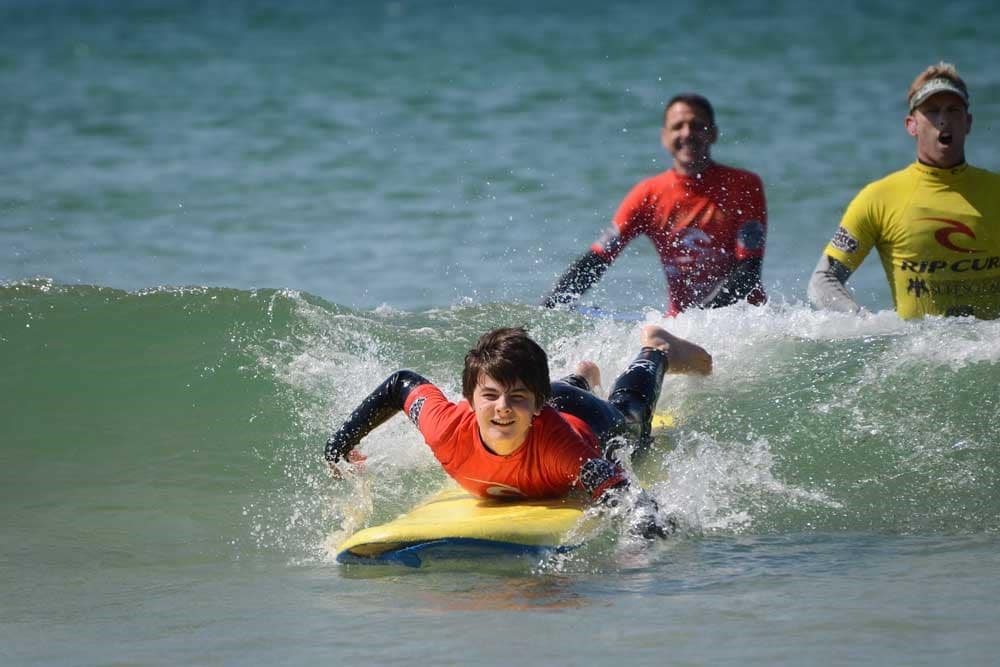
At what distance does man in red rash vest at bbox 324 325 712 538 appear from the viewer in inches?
218

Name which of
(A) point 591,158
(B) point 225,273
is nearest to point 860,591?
(B) point 225,273

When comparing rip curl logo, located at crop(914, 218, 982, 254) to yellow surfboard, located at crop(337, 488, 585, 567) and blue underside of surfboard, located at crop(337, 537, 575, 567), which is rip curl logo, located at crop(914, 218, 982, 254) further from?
blue underside of surfboard, located at crop(337, 537, 575, 567)

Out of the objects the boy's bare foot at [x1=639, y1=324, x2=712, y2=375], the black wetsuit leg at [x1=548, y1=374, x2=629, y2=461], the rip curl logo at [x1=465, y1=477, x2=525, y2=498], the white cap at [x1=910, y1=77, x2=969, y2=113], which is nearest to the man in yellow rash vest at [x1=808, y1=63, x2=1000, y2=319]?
the white cap at [x1=910, y1=77, x2=969, y2=113]

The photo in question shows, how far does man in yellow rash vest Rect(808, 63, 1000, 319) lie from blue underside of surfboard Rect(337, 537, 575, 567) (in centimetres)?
259

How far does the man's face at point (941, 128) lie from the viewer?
704 cm

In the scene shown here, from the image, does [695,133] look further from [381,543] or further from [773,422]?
[381,543]

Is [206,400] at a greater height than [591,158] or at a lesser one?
lesser

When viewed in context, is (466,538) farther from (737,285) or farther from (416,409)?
(737,285)

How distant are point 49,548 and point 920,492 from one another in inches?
142

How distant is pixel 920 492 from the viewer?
645cm

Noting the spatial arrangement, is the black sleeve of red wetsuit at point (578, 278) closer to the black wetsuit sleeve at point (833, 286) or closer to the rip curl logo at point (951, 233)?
the black wetsuit sleeve at point (833, 286)

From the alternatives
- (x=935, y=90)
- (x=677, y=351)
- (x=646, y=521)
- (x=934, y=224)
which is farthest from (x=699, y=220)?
(x=646, y=521)

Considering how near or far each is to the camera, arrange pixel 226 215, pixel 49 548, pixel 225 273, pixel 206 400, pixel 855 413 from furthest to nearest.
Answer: pixel 226 215
pixel 225 273
pixel 206 400
pixel 855 413
pixel 49 548

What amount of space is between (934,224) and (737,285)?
1.47m
